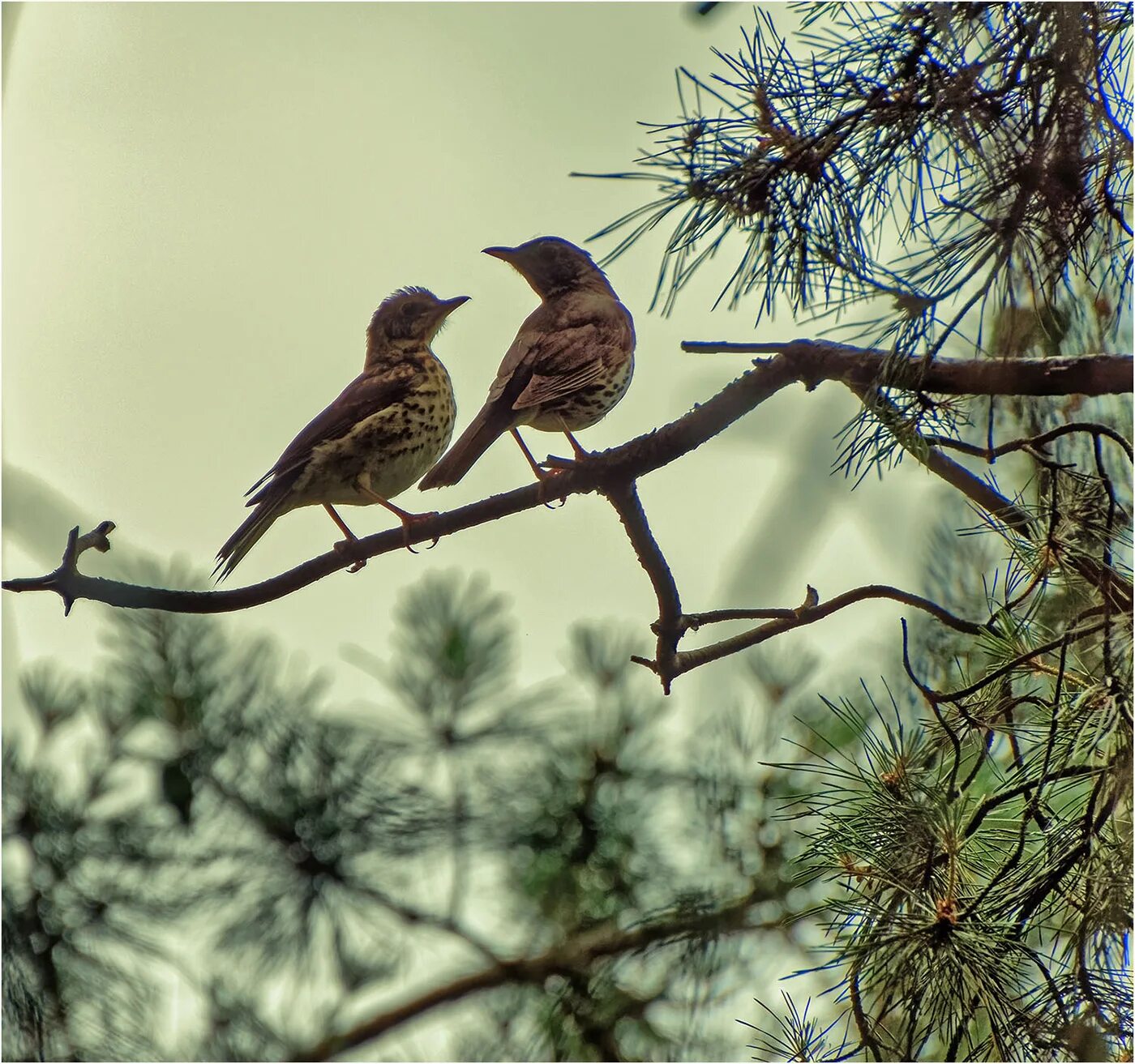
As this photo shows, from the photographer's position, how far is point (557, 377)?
3.43 m

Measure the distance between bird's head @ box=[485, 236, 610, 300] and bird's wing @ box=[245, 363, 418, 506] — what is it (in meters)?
0.53

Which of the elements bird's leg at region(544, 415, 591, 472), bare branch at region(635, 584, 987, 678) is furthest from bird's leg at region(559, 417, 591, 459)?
bare branch at region(635, 584, 987, 678)

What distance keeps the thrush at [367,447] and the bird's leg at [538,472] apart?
33cm

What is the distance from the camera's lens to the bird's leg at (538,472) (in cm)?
265

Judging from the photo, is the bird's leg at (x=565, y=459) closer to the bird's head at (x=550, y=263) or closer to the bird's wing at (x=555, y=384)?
the bird's wing at (x=555, y=384)

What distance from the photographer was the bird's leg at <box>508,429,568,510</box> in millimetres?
2650

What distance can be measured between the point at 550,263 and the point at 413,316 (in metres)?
0.49

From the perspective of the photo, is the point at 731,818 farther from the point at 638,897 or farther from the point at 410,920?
the point at 410,920

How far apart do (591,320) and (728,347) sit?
1313 mm

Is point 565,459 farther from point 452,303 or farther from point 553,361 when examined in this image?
point 452,303

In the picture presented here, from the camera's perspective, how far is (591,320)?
3734 mm

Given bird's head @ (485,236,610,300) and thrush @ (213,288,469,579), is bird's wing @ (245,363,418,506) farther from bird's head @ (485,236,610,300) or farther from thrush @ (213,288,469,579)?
bird's head @ (485,236,610,300)

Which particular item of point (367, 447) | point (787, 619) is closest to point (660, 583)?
point (787, 619)

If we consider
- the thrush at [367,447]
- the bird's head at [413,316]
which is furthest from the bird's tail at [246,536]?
the bird's head at [413,316]
